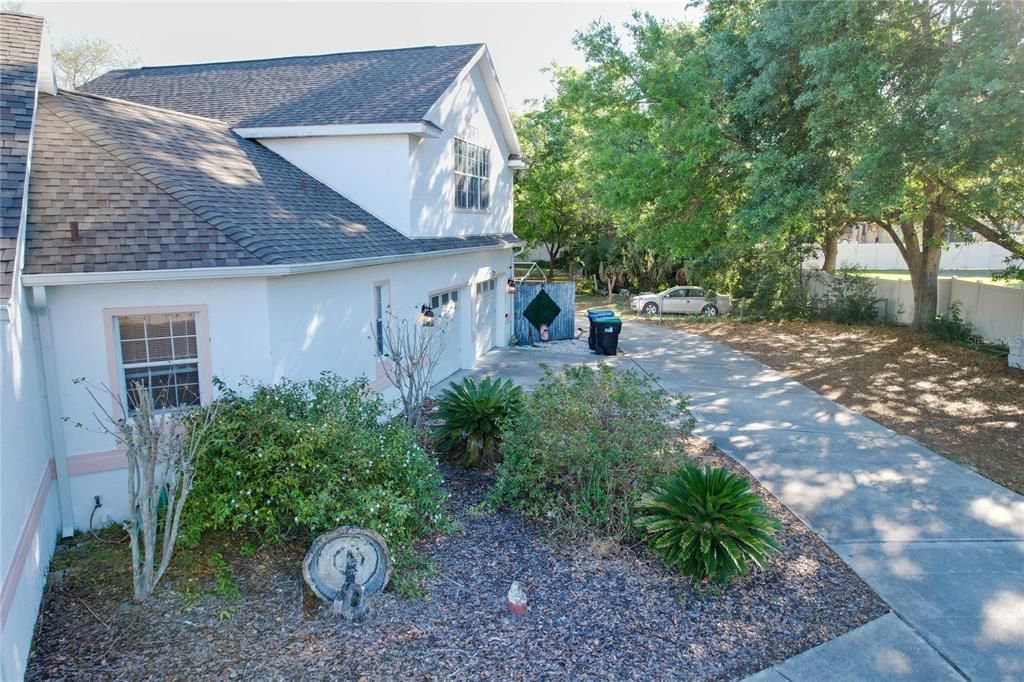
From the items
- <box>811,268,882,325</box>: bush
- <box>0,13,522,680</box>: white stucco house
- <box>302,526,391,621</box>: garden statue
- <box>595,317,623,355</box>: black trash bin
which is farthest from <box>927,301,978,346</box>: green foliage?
<box>302,526,391,621</box>: garden statue

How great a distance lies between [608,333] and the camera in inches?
667

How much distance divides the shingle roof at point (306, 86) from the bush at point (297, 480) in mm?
6610

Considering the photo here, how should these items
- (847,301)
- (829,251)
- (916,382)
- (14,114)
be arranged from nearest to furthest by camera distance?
(14,114), (916,382), (847,301), (829,251)

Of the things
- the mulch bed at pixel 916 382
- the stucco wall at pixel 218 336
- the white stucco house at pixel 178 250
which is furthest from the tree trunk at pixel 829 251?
the stucco wall at pixel 218 336

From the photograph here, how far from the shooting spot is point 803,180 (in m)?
12.9

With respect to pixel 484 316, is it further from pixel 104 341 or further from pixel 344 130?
pixel 104 341

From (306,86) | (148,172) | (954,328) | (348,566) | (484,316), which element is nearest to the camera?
(348,566)

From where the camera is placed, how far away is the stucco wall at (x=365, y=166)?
1144 centimetres

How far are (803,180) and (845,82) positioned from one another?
2.02 metres

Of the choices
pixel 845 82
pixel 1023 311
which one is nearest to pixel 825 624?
pixel 845 82

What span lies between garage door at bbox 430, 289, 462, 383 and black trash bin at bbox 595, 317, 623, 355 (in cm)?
404

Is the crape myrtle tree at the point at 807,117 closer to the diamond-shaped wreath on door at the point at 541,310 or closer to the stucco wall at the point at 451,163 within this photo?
the stucco wall at the point at 451,163

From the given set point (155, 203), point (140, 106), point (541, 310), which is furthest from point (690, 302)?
point (155, 203)

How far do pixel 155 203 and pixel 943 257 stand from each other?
160ft
